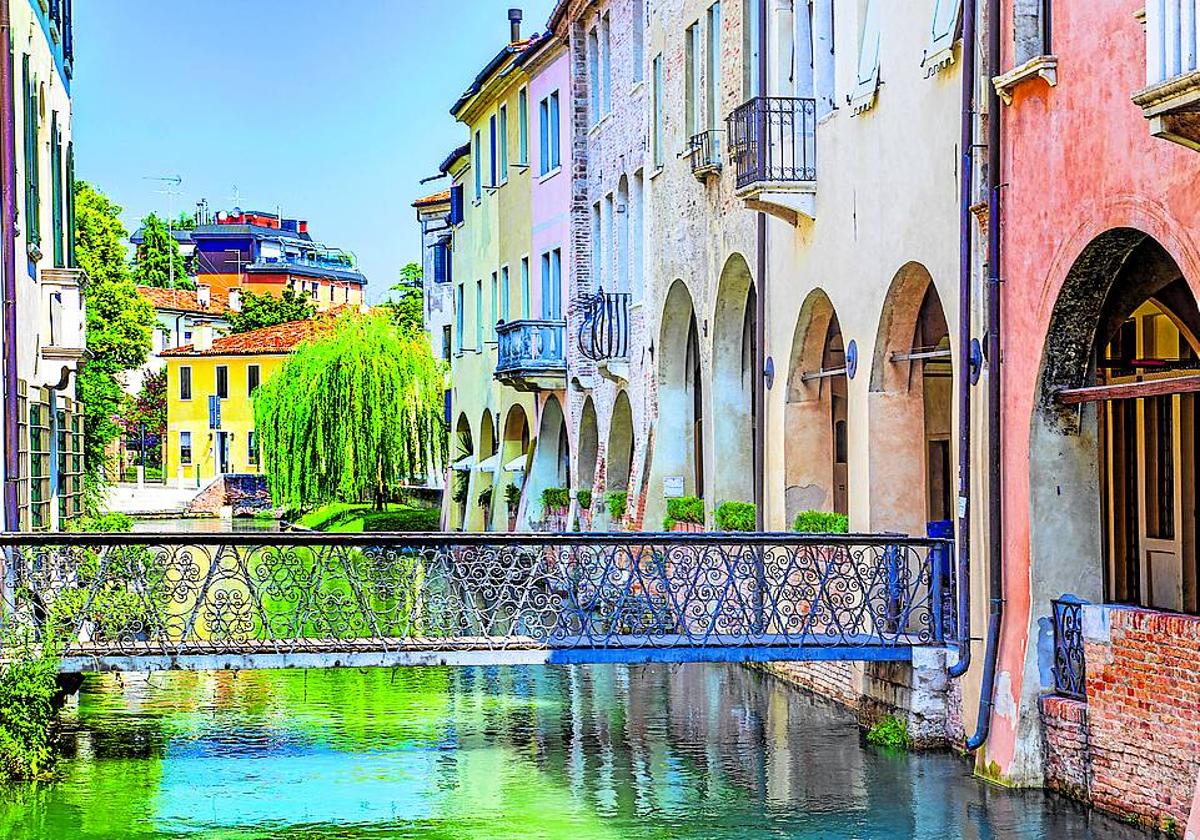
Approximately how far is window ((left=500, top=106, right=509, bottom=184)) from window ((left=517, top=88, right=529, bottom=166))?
4.28ft

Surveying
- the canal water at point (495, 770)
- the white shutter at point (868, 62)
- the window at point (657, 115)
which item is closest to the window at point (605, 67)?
the window at point (657, 115)

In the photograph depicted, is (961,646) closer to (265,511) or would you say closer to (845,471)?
(845,471)

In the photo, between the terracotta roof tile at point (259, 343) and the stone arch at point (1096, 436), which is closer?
the stone arch at point (1096, 436)

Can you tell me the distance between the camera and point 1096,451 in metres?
13.9

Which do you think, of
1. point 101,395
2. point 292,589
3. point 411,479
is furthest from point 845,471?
point 411,479

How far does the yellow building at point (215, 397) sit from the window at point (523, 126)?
49.1 meters

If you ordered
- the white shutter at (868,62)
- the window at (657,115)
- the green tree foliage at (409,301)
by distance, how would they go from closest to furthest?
the white shutter at (868,62) → the window at (657,115) → the green tree foliage at (409,301)

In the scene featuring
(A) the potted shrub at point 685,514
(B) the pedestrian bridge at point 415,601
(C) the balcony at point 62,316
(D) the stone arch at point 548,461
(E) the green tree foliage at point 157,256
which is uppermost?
(E) the green tree foliage at point 157,256

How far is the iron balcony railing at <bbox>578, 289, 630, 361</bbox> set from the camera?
97.2ft

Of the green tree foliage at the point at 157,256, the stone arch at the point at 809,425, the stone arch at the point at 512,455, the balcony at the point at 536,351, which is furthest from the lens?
the green tree foliage at the point at 157,256

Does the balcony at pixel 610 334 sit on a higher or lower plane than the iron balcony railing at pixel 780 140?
lower

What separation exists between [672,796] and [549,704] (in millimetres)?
5385

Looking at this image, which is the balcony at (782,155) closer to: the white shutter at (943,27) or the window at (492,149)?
the white shutter at (943,27)

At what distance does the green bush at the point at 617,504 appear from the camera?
2979 cm
